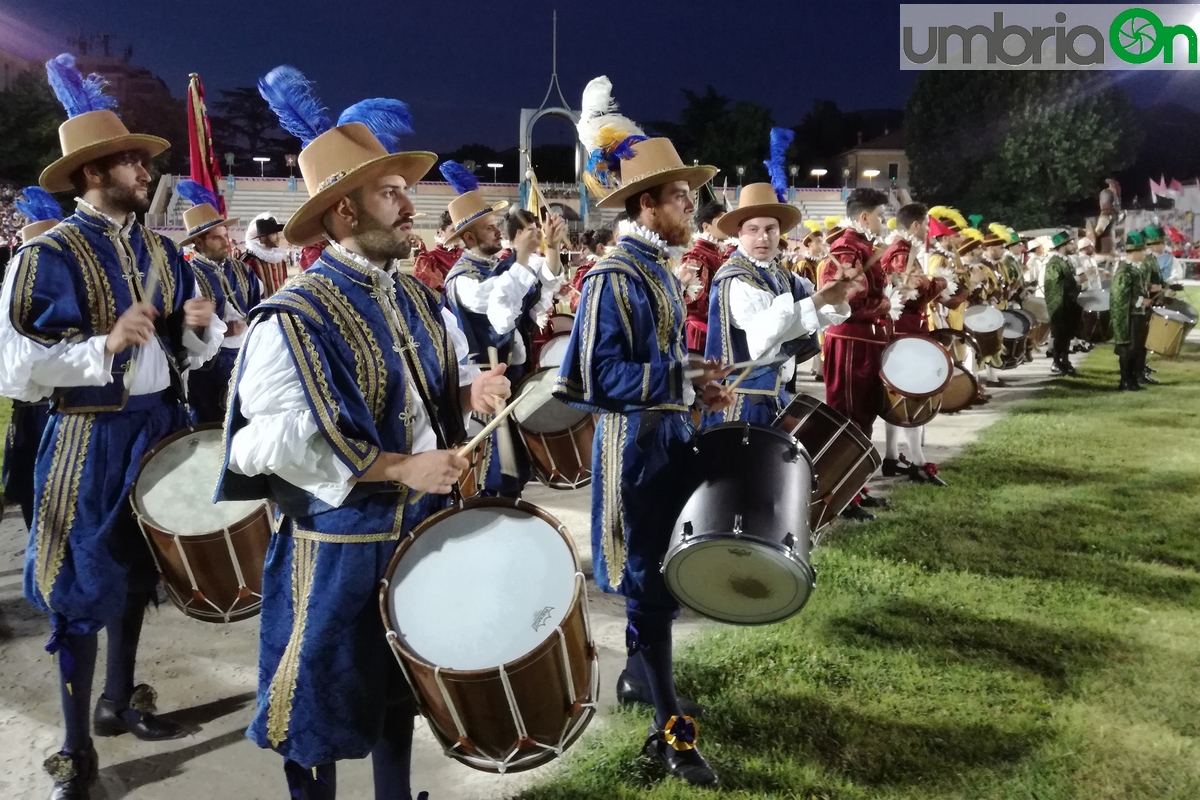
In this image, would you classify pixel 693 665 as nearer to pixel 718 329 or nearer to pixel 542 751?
pixel 718 329

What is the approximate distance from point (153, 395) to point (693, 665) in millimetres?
2479

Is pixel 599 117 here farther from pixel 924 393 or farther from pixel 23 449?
pixel 924 393

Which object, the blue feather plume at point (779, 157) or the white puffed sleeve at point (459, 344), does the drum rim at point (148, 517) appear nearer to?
the white puffed sleeve at point (459, 344)

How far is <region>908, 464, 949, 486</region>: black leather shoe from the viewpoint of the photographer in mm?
7289

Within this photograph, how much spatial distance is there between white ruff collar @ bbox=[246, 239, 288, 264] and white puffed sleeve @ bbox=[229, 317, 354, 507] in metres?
7.13

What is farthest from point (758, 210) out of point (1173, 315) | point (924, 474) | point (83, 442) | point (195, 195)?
point (1173, 315)

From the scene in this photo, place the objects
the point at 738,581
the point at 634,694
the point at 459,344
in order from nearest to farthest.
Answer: the point at 459,344, the point at 738,581, the point at 634,694

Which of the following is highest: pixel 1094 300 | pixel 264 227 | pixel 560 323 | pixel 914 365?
pixel 264 227

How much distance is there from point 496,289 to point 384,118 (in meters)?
3.08

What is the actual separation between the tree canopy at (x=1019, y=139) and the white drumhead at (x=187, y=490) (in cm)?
4399

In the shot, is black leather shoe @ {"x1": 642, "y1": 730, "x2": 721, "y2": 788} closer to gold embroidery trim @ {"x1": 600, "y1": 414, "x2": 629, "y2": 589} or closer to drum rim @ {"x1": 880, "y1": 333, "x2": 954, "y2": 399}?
gold embroidery trim @ {"x1": 600, "y1": 414, "x2": 629, "y2": 589}

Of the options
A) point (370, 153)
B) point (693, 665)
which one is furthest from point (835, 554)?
point (370, 153)

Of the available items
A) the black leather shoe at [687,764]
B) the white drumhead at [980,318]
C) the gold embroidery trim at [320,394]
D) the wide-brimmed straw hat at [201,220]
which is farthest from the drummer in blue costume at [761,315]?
the white drumhead at [980,318]

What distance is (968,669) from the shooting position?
4.00 meters
